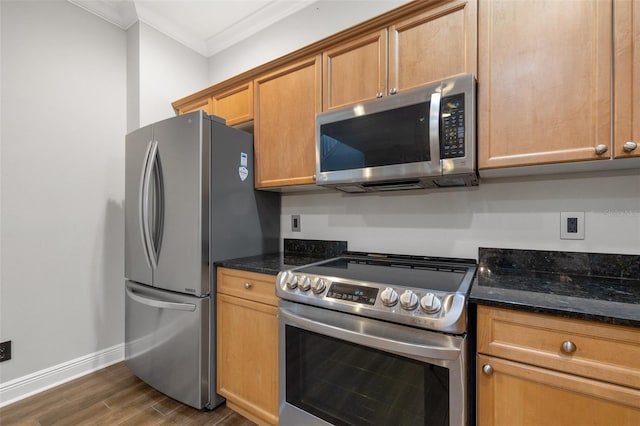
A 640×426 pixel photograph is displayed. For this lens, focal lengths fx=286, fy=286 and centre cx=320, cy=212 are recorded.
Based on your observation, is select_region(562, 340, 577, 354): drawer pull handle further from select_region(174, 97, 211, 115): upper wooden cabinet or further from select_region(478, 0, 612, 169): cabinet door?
select_region(174, 97, 211, 115): upper wooden cabinet

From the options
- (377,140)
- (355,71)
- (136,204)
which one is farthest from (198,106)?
(377,140)

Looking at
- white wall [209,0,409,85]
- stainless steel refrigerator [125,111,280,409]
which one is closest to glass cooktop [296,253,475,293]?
stainless steel refrigerator [125,111,280,409]

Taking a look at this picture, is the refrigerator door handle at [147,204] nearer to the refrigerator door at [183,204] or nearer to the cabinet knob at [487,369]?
the refrigerator door at [183,204]

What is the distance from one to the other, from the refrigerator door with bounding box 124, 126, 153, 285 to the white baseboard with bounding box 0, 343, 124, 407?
76 centimetres

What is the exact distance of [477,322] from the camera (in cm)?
101

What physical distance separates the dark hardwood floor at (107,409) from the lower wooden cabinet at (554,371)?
53.6 inches

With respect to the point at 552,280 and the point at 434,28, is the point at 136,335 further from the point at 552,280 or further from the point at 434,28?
the point at 434,28

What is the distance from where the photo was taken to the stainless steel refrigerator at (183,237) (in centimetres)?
168

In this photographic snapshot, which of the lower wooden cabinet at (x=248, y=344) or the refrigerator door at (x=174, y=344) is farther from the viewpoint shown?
the refrigerator door at (x=174, y=344)

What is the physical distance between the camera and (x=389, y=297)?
3.53 feet

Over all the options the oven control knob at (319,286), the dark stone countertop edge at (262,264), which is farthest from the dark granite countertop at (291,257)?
the oven control knob at (319,286)

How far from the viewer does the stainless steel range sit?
0.98 m

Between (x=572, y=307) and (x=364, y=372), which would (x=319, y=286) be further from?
(x=572, y=307)

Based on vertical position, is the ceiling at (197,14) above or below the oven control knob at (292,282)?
above
